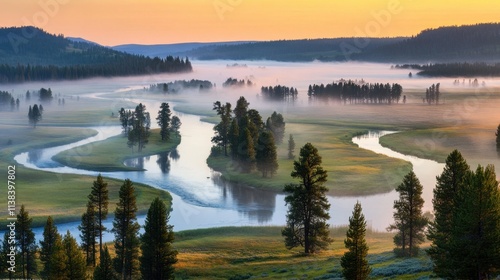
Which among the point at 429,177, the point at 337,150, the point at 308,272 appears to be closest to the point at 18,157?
the point at 337,150

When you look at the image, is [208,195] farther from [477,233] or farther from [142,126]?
[477,233]

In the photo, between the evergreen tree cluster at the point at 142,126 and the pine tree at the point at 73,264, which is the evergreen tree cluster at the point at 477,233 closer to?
the pine tree at the point at 73,264

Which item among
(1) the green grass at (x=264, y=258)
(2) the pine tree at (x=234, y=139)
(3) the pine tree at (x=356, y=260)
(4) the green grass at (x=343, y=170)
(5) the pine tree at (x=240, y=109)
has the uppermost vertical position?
(5) the pine tree at (x=240, y=109)

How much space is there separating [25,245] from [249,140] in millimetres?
63814

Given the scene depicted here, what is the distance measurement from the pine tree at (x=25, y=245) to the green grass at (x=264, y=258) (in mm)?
13769

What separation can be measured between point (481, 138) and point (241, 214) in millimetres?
93774

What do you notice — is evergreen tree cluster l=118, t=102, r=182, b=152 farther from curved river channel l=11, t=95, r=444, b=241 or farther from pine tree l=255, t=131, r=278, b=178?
pine tree l=255, t=131, r=278, b=178

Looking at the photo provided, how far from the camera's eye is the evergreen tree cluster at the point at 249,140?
363ft

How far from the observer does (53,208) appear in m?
87.0

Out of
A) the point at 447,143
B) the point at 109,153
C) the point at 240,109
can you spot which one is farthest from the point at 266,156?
the point at 447,143

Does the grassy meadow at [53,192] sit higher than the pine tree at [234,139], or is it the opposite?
the pine tree at [234,139]

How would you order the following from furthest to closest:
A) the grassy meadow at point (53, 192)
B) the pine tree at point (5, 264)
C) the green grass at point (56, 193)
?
the grassy meadow at point (53, 192)
the green grass at point (56, 193)
the pine tree at point (5, 264)

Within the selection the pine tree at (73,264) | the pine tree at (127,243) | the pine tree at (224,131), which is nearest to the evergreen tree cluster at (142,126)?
the pine tree at (224,131)

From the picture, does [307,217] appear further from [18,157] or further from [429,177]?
[18,157]
